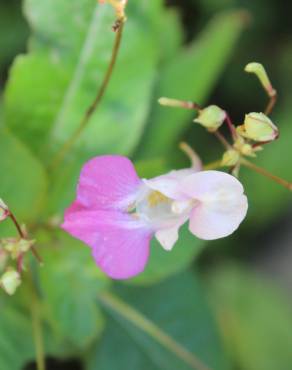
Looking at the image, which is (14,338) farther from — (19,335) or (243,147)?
(243,147)

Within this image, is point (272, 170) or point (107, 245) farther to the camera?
point (272, 170)

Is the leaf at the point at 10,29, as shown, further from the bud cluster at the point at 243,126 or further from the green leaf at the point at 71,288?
the bud cluster at the point at 243,126

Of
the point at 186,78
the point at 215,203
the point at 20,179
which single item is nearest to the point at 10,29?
the point at 186,78

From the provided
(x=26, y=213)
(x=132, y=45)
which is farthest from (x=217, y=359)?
(x=132, y=45)

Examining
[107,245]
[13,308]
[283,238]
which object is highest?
[107,245]

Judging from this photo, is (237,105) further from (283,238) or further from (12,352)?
(12,352)

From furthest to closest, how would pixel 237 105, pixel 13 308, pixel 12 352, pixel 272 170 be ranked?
pixel 237 105 < pixel 272 170 < pixel 13 308 < pixel 12 352
